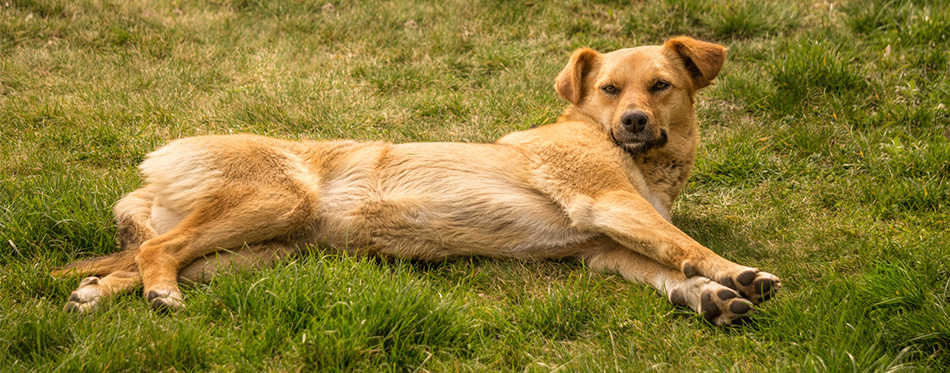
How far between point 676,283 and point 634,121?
44.5 inches

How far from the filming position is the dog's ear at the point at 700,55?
15.0 feet

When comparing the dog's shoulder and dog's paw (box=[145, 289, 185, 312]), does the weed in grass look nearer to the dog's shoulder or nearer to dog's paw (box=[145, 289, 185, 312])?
the dog's shoulder

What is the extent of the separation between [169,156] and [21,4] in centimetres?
594

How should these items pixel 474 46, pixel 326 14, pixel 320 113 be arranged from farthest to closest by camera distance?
pixel 326 14, pixel 474 46, pixel 320 113

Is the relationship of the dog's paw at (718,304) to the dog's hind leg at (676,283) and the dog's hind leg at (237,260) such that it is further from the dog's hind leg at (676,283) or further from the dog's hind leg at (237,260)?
the dog's hind leg at (237,260)

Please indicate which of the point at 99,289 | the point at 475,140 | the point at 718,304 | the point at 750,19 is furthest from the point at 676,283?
the point at 750,19

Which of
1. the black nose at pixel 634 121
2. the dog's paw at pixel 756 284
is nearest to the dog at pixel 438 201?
the black nose at pixel 634 121

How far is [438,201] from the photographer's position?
4.04 m

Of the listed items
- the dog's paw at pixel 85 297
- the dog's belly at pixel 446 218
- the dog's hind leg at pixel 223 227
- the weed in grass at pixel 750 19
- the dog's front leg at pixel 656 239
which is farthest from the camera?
the weed in grass at pixel 750 19

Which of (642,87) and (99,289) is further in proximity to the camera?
(642,87)

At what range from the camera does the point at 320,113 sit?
21.2ft

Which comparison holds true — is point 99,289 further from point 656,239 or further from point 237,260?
point 656,239

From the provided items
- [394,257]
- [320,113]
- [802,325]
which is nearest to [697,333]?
[802,325]

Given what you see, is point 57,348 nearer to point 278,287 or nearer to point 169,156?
point 278,287
